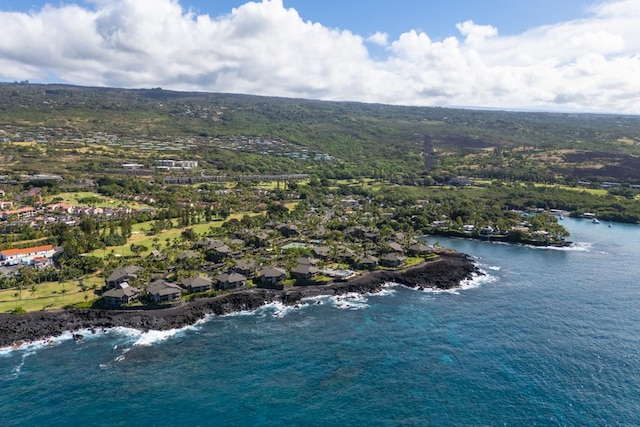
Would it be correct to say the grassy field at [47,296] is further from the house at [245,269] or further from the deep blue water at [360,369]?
the house at [245,269]

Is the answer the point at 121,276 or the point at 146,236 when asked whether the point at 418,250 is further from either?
the point at 146,236

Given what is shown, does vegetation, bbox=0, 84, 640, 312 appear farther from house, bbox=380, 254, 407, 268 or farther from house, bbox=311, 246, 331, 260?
house, bbox=380, 254, 407, 268

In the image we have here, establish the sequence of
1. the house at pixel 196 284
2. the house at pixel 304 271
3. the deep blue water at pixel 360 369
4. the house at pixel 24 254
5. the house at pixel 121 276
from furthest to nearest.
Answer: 1. the house at pixel 24 254
2. the house at pixel 304 271
3. the house at pixel 196 284
4. the house at pixel 121 276
5. the deep blue water at pixel 360 369

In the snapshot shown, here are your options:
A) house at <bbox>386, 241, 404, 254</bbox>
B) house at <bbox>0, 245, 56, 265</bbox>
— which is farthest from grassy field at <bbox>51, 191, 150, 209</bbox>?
house at <bbox>386, 241, 404, 254</bbox>

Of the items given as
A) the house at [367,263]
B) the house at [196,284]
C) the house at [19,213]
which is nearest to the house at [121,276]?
the house at [196,284]

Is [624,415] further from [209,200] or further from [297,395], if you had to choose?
[209,200]
